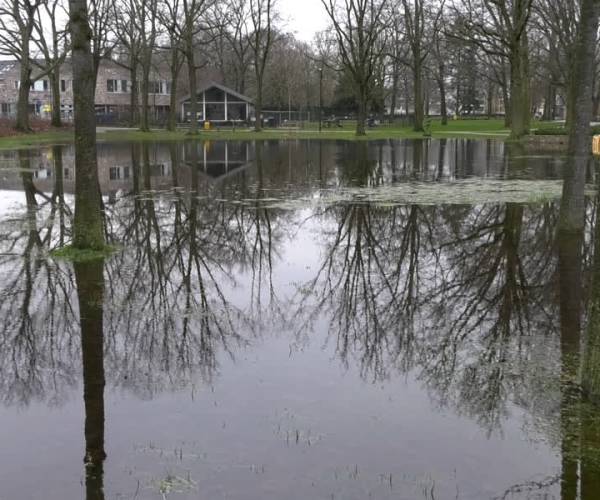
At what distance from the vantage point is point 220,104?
78062 mm

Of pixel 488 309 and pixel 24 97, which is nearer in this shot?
pixel 488 309

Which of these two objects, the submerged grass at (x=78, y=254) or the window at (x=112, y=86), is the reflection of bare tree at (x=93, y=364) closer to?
the submerged grass at (x=78, y=254)

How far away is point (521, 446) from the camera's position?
16.1ft

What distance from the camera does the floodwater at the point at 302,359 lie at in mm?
4586

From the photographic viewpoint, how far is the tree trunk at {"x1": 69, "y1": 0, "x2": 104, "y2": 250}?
33.4 feet

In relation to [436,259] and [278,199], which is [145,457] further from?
[278,199]

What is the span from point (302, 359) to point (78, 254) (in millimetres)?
5278

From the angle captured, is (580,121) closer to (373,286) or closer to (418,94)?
(373,286)

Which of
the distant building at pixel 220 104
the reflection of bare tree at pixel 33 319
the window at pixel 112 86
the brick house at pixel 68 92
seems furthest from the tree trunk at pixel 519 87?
the window at pixel 112 86

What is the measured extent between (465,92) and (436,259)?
95676mm

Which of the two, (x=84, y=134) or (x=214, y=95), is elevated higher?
(x=214, y=95)

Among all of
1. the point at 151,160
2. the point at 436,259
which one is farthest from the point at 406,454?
the point at 151,160

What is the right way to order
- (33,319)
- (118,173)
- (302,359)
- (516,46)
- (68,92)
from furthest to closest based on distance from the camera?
(68,92) < (516,46) < (118,173) < (33,319) < (302,359)

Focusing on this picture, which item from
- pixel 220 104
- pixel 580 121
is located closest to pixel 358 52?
pixel 220 104
